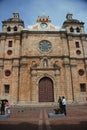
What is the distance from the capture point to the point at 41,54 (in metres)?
28.7

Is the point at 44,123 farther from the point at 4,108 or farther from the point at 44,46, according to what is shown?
the point at 44,46

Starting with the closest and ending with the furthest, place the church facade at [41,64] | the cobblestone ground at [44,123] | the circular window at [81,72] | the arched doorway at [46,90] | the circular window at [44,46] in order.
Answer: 1. the cobblestone ground at [44,123]
2. the church facade at [41,64]
3. the arched doorway at [46,90]
4. the circular window at [81,72]
5. the circular window at [44,46]

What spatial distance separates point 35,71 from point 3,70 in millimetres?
5488

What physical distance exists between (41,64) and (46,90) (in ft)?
14.6

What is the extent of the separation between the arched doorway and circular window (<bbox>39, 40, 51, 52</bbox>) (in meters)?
5.41

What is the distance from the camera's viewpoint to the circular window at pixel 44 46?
2948cm

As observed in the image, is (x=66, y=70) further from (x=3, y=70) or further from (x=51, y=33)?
(x=3, y=70)

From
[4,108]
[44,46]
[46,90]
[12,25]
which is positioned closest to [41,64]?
[44,46]

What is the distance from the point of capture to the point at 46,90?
27.1 m

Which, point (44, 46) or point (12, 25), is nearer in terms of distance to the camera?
point (44, 46)

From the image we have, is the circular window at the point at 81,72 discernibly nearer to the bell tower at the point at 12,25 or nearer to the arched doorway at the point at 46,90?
the arched doorway at the point at 46,90

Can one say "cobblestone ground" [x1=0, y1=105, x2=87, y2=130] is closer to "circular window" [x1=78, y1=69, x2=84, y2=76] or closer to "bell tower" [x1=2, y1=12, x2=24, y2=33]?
"circular window" [x1=78, y1=69, x2=84, y2=76]

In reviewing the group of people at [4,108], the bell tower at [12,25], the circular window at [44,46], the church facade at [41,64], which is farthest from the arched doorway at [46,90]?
the group of people at [4,108]

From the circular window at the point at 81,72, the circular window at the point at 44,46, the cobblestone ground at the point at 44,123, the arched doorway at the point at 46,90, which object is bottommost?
the cobblestone ground at the point at 44,123
